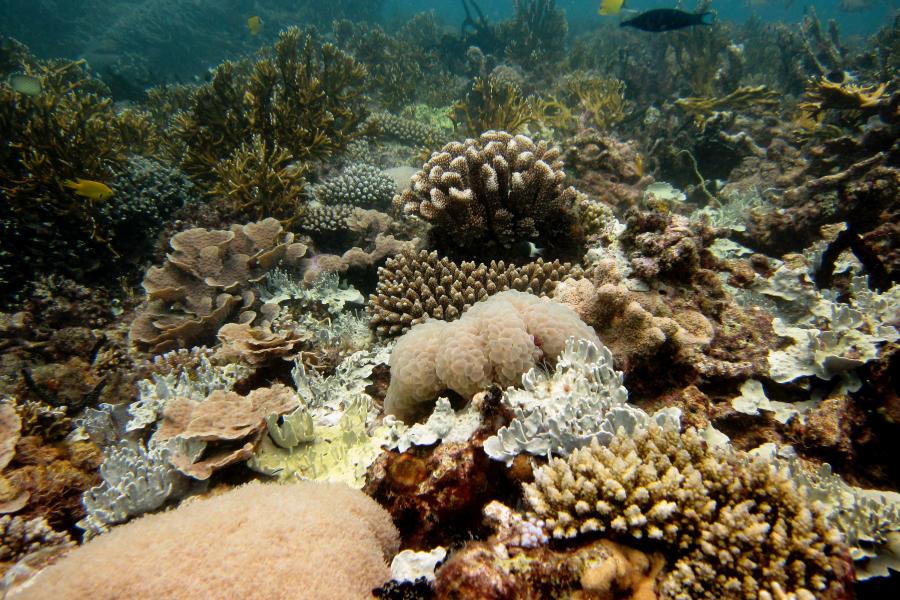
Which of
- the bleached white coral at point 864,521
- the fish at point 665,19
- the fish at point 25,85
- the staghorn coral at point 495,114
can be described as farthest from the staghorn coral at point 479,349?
the fish at point 25,85

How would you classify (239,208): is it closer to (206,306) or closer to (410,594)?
(206,306)

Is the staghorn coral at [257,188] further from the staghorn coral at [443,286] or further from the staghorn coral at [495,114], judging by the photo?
the staghorn coral at [495,114]

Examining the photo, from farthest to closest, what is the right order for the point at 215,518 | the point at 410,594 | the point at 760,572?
1. the point at 215,518
2. the point at 410,594
3. the point at 760,572

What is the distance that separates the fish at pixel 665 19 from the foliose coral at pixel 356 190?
6.24 meters

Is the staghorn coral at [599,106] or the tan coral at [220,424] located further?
the staghorn coral at [599,106]

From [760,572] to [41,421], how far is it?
5654 millimetres

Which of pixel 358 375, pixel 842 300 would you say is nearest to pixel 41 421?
pixel 358 375

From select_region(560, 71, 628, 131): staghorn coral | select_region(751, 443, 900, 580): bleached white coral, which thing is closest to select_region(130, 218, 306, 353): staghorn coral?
select_region(751, 443, 900, 580): bleached white coral

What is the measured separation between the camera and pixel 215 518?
Result: 2316mm

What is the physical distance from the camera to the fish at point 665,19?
8258mm

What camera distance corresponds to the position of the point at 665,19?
8.47 m

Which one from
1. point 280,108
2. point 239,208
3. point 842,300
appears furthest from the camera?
point 280,108

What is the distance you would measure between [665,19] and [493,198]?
7.14 meters

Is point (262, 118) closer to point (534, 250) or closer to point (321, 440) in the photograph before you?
point (534, 250)
